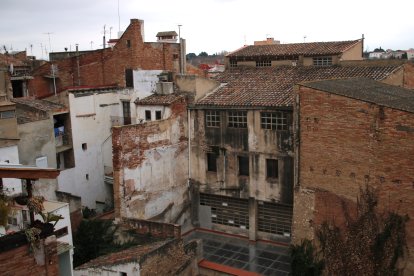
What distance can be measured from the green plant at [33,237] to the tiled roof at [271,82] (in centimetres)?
1555

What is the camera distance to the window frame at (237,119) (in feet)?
79.0

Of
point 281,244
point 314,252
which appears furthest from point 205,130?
point 314,252

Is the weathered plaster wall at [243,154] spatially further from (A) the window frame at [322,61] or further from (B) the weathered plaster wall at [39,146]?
(B) the weathered plaster wall at [39,146]

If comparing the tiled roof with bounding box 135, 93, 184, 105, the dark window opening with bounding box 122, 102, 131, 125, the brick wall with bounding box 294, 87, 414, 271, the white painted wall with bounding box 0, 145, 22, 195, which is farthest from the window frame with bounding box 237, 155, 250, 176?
the white painted wall with bounding box 0, 145, 22, 195

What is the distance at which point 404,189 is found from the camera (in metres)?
17.4

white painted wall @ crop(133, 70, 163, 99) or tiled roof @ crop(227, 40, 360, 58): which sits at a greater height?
tiled roof @ crop(227, 40, 360, 58)

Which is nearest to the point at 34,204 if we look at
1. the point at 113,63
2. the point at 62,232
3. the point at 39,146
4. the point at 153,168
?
the point at 62,232

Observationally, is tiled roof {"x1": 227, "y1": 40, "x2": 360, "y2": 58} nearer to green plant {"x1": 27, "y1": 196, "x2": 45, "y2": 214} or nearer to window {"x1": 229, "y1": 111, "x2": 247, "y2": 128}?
window {"x1": 229, "y1": 111, "x2": 247, "y2": 128}

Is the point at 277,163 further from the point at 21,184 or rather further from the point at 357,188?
the point at 21,184

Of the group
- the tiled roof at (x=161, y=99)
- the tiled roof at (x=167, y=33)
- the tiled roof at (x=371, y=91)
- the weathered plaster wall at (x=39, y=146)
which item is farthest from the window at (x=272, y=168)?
the tiled roof at (x=167, y=33)

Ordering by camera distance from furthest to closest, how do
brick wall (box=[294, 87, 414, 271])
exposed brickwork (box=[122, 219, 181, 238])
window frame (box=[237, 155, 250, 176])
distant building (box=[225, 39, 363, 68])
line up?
distant building (box=[225, 39, 363, 68])
window frame (box=[237, 155, 250, 176])
exposed brickwork (box=[122, 219, 181, 238])
brick wall (box=[294, 87, 414, 271])

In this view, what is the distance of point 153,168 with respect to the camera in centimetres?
2391

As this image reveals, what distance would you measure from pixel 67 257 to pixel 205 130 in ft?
31.6

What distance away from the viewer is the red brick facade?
32.0 meters
